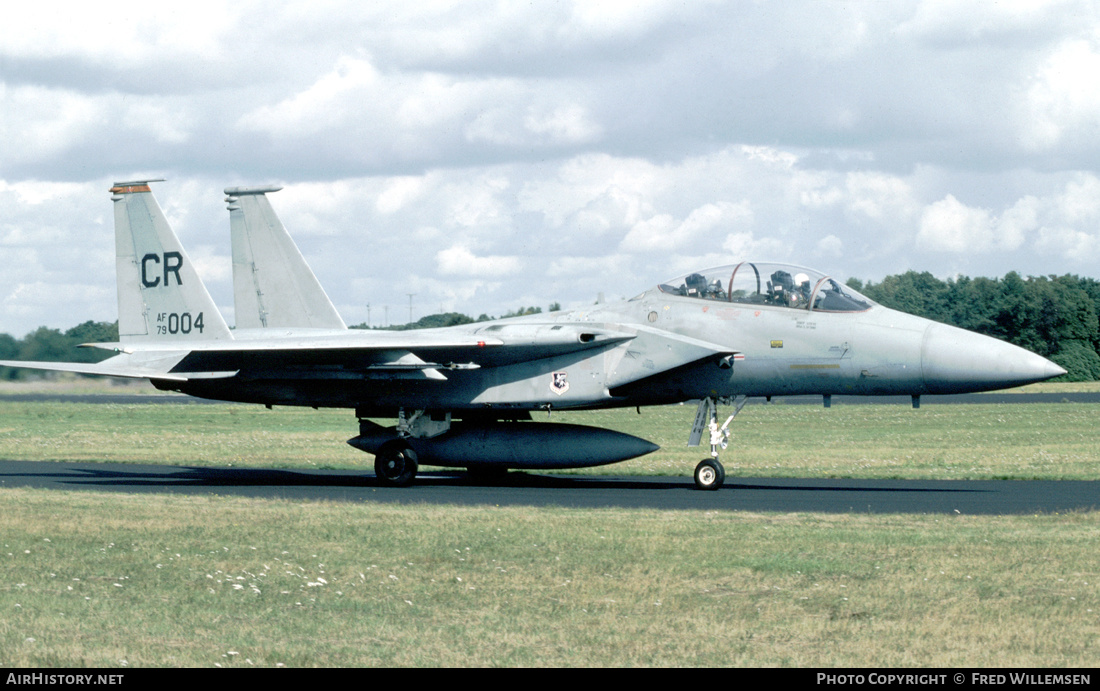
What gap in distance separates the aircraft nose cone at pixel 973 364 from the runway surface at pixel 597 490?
1.57m

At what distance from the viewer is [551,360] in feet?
61.8

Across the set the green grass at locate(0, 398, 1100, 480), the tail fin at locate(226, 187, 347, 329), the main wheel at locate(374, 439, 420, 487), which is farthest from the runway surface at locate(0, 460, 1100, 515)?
the tail fin at locate(226, 187, 347, 329)

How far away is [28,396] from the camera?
2203 inches

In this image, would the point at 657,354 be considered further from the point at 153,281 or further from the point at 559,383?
the point at 153,281

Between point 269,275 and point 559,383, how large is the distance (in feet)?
25.1

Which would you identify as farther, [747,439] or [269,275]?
[747,439]

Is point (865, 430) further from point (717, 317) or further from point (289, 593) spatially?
point (289, 593)

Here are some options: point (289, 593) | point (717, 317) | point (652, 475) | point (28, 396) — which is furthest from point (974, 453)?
point (28, 396)

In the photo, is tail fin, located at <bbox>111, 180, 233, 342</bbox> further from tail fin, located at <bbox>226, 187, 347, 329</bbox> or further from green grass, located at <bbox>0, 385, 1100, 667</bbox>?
green grass, located at <bbox>0, 385, 1100, 667</bbox>

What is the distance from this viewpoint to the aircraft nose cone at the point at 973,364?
15695 mm

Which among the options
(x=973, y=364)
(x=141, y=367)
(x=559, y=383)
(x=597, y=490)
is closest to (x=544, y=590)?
(x=597, y=490)

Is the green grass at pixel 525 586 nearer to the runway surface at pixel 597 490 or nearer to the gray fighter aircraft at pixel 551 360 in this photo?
the runway surface at pixel 597 490

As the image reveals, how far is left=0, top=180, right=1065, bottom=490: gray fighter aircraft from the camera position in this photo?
17016mm

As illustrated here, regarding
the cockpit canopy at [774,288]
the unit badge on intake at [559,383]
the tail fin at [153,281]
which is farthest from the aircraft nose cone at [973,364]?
the tail fin at [153,281]
